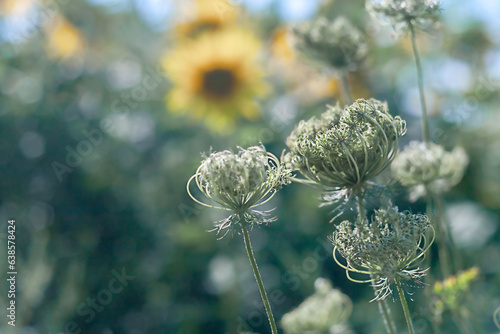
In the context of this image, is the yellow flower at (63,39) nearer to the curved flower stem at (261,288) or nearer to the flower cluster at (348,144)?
the flower cluster at (348,144)

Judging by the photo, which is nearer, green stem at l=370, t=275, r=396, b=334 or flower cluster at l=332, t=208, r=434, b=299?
flower cluster at l=332, t=208, r=434, b=299

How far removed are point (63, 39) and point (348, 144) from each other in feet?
13.2

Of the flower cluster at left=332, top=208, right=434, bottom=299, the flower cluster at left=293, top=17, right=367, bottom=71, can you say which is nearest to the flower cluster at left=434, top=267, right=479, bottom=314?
the flower cluster at left=332, top=208, right=434, bottom=299

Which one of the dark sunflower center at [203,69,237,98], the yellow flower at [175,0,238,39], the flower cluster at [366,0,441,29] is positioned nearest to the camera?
the flower cluster at [366,0,441,29]

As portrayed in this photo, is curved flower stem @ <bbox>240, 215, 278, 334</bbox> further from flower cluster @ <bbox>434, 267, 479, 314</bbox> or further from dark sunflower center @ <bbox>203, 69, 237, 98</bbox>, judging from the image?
dark sunflower center @ <bbox>203, 69, 237, 98</bbox>

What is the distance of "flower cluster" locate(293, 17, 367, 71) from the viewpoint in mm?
1667

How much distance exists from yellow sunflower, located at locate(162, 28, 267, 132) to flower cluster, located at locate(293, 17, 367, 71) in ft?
5.17

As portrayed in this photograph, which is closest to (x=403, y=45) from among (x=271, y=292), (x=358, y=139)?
(x=271, y=292)

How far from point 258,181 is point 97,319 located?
2697 mm

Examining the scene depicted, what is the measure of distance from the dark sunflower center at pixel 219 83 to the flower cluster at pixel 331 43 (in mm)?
1751

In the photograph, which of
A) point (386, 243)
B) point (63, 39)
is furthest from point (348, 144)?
point (63, 39)

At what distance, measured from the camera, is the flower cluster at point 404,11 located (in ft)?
4.12

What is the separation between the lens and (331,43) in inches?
65.9

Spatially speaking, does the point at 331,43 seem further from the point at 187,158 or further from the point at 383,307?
the point at 187,158
